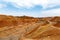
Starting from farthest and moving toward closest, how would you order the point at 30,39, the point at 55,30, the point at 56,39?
the point at 55,30 < the point at 30,39 < the point at 56,39

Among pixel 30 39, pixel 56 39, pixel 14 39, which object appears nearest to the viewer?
pixel 56 39

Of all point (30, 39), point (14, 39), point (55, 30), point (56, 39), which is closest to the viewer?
point (56, 39)

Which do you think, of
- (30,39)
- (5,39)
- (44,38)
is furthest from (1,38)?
(44,38)

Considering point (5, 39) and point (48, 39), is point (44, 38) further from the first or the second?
point (5, 39)

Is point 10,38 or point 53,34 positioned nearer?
point 53,34

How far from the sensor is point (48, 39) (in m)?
27.9

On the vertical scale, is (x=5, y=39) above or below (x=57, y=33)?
below

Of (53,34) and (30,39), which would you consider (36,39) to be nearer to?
(30,39)

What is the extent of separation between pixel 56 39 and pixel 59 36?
1.05 metres

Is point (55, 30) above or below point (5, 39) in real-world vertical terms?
above

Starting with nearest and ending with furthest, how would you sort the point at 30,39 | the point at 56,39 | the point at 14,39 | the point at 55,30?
the point at 56,39, the point at 30,39, the point at 55,30, the point at 14,39

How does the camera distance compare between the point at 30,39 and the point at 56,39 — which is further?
the point at 30,39

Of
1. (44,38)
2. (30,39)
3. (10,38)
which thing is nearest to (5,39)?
(10,38)

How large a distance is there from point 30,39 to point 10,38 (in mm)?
8903
